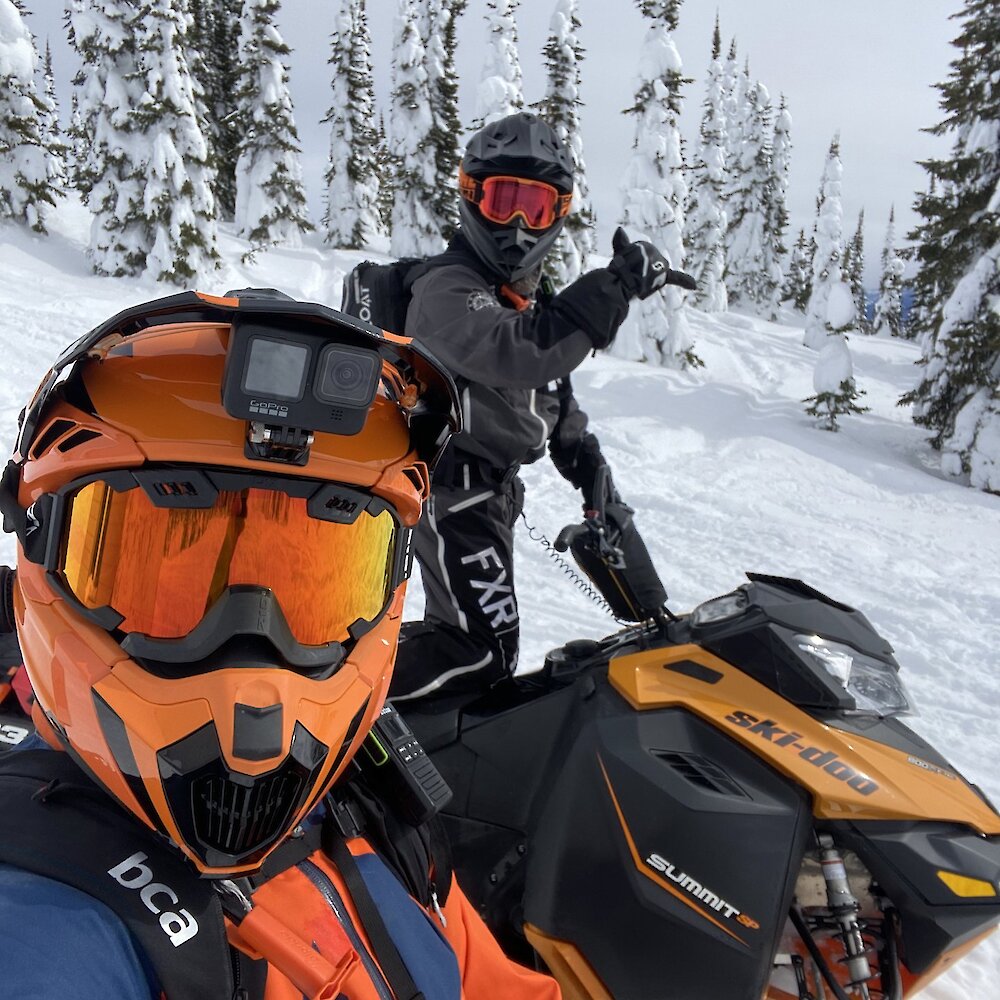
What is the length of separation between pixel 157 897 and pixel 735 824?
1388 mm

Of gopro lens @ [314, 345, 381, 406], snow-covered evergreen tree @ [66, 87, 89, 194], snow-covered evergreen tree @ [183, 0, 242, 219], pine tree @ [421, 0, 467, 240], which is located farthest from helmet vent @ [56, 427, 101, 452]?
snow-covered evergreen tree @ [183, 0, 242, 219]

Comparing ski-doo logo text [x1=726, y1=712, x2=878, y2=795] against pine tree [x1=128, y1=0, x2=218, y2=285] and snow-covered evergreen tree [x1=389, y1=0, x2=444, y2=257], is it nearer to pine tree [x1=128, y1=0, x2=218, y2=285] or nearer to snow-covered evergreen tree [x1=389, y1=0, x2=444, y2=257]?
pine tree [x1=128, y1=0, x2=218, y2=285]

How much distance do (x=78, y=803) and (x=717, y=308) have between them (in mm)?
39287

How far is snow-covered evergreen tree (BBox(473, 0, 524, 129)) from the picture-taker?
24.1 metres

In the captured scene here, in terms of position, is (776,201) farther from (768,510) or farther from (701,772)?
(701,772)

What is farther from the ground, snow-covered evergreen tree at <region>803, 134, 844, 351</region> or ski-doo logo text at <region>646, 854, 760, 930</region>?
snow-covered evergreen tree at <region>803, 134, 844, 351</region>

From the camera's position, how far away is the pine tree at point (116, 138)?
60.2 feet

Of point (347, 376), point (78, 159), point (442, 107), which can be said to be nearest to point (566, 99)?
point (442, 107)

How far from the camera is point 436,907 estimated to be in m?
1.43

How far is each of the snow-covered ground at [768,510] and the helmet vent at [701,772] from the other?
4.05 feet

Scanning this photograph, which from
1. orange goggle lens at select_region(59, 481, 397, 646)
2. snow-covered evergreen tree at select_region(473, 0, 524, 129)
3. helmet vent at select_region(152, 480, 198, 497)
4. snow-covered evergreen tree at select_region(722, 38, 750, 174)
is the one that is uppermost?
snow-covered evergreen tree at select_region(722, 38, 750, 174)

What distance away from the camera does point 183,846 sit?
3.25 feet

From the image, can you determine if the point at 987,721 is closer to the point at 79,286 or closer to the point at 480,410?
the point at 480,410

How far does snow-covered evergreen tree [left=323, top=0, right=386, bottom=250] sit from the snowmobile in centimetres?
3215
